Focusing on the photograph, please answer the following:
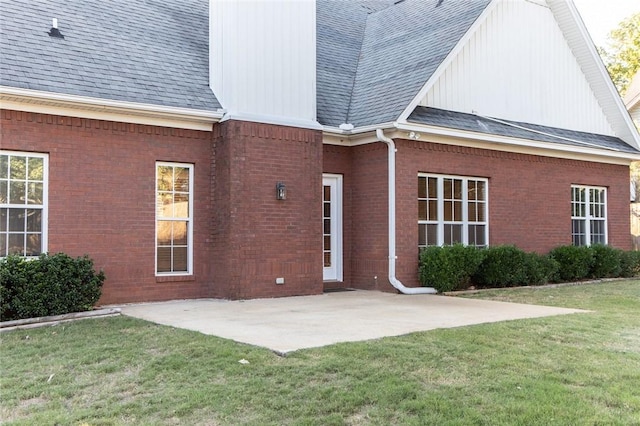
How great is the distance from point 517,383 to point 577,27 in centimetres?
1389

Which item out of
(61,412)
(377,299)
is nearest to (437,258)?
(377,299)

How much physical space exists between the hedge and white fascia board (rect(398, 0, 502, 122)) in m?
2.92

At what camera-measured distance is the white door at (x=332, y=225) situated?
13.6 m

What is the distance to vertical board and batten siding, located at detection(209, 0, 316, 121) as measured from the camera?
38.7 feet

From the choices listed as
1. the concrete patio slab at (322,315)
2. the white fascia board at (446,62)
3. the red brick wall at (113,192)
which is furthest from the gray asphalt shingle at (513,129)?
the red brick wall at (113,192)

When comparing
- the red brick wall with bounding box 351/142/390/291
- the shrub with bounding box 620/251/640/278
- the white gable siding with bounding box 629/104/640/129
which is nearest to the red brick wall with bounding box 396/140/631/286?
the red brick wall with bounding box 351/142/390/291

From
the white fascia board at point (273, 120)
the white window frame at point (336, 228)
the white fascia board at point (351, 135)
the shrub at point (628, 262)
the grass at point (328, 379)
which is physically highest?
the white fascia board at point (273, 120)

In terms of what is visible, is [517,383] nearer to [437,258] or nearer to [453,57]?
[437,258]

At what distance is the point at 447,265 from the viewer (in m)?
12.7

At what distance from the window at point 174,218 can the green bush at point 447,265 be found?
479 centimetres

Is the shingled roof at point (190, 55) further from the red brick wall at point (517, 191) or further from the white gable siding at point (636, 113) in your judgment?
the white gable siding at point (636, 113)

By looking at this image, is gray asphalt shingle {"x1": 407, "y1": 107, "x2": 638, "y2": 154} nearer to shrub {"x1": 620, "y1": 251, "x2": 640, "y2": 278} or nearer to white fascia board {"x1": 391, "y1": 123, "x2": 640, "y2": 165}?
white fascia board {"x1": 391, "y1": 123, "x2": 640, "y2": 165}

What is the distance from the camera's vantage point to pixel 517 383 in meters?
5.55

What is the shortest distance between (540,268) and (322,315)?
716 cm
